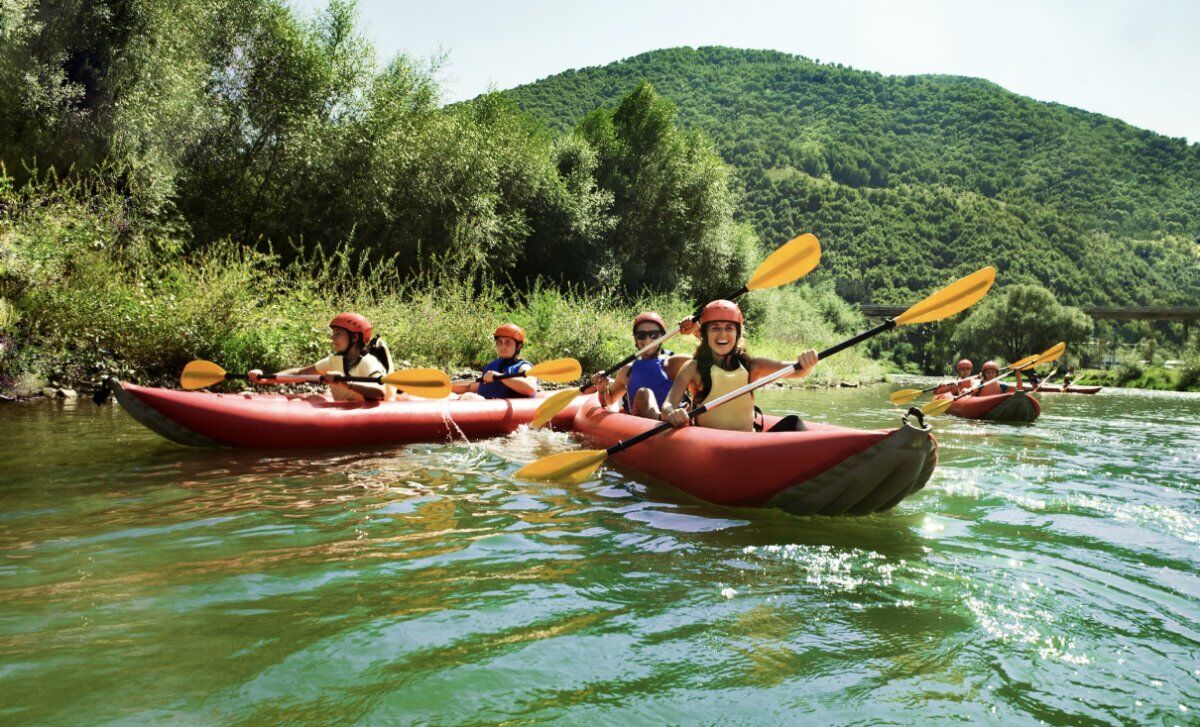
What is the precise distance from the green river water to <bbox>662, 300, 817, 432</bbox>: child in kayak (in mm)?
608

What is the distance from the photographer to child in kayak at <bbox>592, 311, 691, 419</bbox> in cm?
611

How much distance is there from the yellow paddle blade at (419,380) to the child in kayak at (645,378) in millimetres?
1402

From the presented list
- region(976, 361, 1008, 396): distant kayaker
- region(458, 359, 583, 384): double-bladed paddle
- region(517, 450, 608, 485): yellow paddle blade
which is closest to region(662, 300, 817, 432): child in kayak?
region(517, 450, 608, 485): yellow paddle blade

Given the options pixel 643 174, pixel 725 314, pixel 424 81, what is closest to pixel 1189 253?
pixel 643 174

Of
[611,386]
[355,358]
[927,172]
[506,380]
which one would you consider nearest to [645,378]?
[611,386]

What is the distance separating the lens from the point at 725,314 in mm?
4918

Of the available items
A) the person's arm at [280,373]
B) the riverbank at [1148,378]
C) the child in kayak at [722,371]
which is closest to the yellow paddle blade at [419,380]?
the person's arm at [280,373]

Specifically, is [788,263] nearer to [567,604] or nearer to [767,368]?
[767,368]

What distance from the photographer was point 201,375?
637cm

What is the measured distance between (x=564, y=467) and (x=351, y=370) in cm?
271

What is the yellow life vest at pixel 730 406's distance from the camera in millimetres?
4961

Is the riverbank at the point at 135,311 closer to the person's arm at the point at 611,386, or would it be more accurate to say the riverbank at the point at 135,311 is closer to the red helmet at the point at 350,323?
the red helmet at the point at 350,323

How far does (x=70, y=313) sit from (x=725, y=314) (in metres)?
8.46

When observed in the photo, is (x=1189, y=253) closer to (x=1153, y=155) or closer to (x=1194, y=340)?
(x=1153, y=155)
